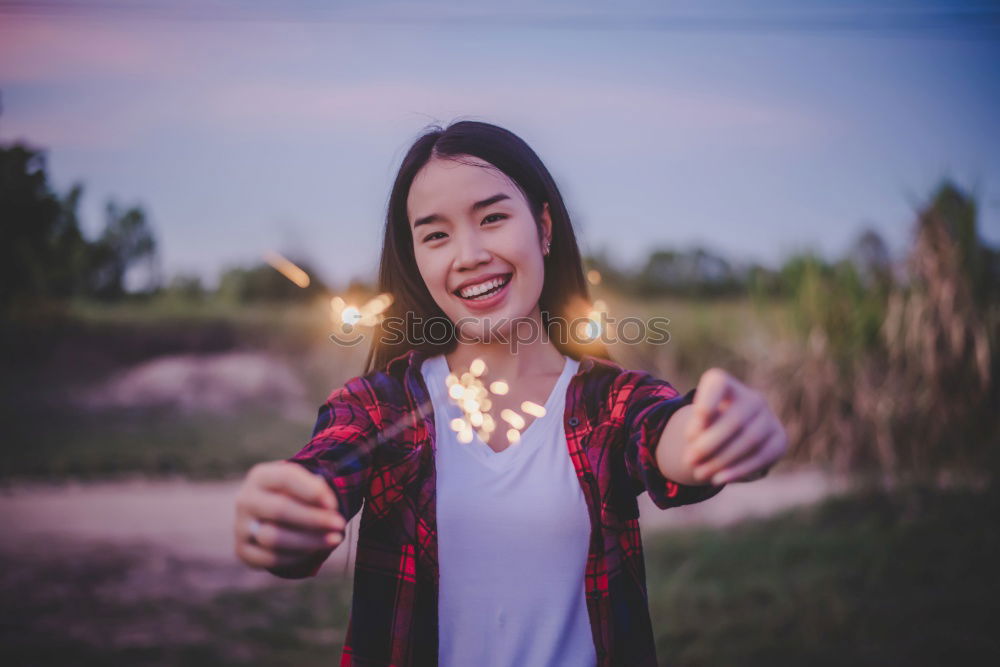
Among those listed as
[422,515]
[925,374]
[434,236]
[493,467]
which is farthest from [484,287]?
[925,374]

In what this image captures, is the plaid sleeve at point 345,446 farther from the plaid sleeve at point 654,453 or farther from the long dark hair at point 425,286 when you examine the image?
the plaid sleeve at point 654,453

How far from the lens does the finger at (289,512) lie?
850 millimetres

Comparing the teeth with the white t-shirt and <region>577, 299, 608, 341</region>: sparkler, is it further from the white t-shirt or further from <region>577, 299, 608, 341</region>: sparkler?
the white t-shirt

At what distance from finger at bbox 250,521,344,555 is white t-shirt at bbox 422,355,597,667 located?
0.42m

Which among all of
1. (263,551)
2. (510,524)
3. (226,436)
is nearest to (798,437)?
(510,524)

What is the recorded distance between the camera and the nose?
1384 millimetres

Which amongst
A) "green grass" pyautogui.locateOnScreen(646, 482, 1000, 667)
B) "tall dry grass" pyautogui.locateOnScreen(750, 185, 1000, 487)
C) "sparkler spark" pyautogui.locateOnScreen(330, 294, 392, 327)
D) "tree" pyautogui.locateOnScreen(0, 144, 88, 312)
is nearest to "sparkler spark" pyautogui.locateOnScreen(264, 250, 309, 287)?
"sparkler spark" pyautogui.locateOnScreen(330, 294, 392, 327)

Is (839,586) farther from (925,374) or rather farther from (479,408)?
(479,408)

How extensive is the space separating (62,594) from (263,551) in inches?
168

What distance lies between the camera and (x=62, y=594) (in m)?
3.99

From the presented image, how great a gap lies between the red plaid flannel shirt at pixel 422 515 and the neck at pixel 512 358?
20 cm

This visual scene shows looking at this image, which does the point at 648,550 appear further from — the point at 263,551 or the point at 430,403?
the point at 263,551

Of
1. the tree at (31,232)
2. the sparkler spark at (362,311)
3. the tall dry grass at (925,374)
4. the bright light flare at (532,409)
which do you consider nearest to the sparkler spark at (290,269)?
the sparkler spark at (362,311)

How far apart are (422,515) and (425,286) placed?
624 millimetres
